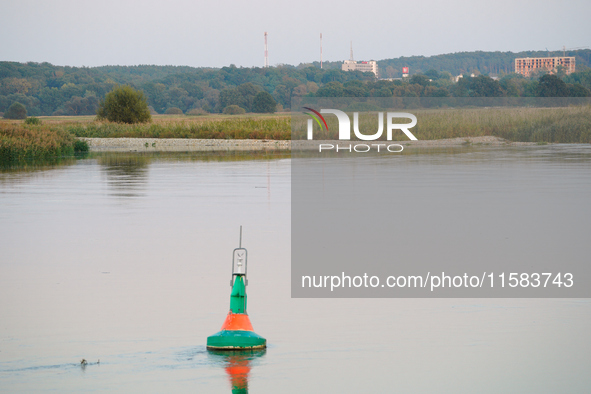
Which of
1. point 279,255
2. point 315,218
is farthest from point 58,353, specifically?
point 315,218

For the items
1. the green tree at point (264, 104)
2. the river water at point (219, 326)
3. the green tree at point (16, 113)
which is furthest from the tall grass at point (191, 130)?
the green tree at point (264, 104)

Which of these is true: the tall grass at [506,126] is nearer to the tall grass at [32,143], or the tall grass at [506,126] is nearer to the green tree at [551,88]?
the tall grass at [32,143]

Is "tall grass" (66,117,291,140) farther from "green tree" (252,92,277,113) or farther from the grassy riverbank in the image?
"green tree" (252,92,277,113)

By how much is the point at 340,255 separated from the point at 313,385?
17.8 feet

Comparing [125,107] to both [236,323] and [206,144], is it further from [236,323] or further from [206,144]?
[236,323]

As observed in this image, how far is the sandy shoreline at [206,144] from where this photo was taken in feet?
162

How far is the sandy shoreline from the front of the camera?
162 feet

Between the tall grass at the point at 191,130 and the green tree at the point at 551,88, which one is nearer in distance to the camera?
the tall grass at the point at 191,130

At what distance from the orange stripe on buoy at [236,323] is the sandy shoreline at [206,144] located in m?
41.4

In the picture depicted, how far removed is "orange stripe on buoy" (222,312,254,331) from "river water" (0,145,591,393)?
261 mm

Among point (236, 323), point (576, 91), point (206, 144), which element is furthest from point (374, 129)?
point (236, 323)

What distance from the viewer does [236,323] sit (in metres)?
6.56

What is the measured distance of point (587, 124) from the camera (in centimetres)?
4922

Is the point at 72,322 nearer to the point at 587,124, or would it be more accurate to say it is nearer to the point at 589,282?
the point at 589,282
